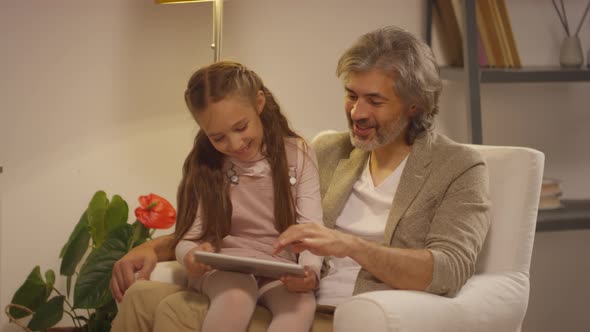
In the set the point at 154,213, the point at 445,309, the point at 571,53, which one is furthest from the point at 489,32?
the point at 445,309

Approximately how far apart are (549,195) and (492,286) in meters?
1.22

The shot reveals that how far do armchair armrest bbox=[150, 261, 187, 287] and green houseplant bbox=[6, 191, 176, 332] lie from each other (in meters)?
Answer: 0.66

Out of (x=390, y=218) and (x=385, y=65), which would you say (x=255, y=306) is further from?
(x=385, y=65)

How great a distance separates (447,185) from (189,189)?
1.95 ft

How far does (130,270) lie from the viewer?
6.71ft

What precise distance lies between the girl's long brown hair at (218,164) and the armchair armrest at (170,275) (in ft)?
0.30

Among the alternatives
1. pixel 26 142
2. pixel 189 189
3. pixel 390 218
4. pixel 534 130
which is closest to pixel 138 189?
pixel 26 142

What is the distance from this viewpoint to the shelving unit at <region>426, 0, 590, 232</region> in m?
2.87

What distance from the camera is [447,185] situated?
78.4 inches

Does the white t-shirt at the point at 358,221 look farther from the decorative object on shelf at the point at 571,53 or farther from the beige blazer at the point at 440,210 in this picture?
the decorative object on shelf at the point at 571,53

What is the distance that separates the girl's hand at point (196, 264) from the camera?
1.87m

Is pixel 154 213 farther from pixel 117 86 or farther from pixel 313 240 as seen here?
pixel 313 240

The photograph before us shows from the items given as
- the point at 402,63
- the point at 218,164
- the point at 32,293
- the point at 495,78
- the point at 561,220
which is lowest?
the point at 32,293

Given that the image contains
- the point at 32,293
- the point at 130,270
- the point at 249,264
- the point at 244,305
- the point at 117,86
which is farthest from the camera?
the point at 117,86
